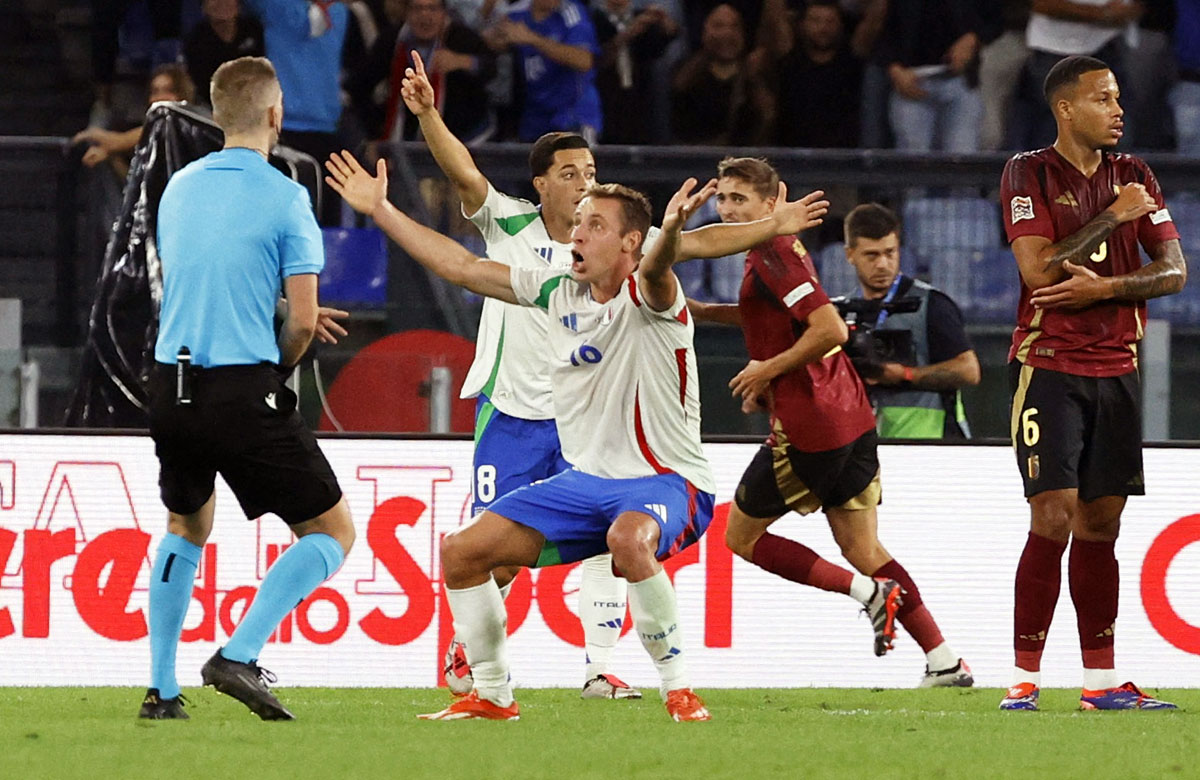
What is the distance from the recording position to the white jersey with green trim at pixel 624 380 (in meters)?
5.73

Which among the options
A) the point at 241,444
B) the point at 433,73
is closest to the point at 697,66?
the point at 433,73

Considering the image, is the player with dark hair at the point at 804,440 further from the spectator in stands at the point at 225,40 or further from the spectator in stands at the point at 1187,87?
the spectator in stands at the point at 1187,87

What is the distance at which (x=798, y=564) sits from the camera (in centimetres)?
732

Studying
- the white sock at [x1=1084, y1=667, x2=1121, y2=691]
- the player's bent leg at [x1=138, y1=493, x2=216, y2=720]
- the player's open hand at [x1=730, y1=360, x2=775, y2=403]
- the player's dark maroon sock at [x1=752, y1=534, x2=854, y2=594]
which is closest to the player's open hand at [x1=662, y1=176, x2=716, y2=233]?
the player's bent leg at [x1=138, y1=493, x2=216, y2=720]

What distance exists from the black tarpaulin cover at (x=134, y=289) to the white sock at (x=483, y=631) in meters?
3.72

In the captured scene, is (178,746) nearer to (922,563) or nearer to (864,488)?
(864,488)

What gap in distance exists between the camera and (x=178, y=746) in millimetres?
5008

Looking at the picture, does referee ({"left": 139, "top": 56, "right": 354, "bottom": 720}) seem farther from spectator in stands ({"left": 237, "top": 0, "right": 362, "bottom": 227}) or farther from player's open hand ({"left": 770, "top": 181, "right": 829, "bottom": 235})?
spectator in stands ({"left": 237, "top": 0, "right": 362, "bottom": 227})

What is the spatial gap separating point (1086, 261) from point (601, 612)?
206cm

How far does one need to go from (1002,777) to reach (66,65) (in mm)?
8585

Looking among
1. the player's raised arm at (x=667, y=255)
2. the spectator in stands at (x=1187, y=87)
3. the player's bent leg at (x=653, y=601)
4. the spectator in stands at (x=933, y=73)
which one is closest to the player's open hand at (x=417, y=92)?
the player's raised arm at (x=667, y=255)

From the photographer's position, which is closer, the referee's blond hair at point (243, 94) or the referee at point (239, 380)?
the referee at point (239, 380)

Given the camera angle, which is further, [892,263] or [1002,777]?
[892,263]

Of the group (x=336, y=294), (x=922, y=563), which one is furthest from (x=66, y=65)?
(x=922, y=563)
